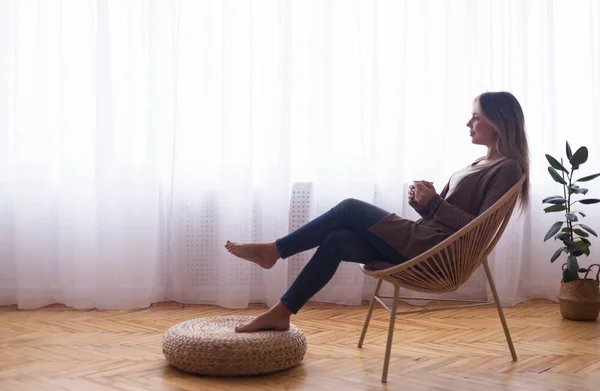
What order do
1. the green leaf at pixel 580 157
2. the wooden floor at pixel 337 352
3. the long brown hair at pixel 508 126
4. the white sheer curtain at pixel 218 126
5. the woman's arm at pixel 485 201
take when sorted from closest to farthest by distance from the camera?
the wooden floor at pixel 337 352 < the woman's arm at pixel 485 201 < the long brown hair at pixel 508 126 < the green leaf at pixel 580 157 < the white sheer curtain at pixel 218 126

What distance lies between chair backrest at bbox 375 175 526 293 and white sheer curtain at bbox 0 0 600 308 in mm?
1471

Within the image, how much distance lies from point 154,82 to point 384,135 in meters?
1.34

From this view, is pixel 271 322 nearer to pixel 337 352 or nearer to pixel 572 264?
pixel 337 352

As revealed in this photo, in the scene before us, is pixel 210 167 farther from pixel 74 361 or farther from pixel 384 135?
pixel 74 361

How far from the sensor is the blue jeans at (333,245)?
265 centimetres

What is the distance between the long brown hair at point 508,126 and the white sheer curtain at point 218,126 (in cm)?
129

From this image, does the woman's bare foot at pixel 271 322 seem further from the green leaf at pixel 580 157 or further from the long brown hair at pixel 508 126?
the green leaf at pixel 580 157

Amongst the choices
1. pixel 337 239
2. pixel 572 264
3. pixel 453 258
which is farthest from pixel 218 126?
pixel 572 264

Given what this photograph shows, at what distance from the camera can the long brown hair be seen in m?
2.73

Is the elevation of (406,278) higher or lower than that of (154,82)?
lower

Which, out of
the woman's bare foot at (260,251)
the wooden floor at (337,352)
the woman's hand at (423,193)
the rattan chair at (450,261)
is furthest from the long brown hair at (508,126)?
the woman's bare foot at (260,251)

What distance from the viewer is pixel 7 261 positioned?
3.95 meters

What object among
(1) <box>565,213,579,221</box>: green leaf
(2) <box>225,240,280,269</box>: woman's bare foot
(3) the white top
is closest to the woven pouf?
(2) <box>225,240,280,269</box>: woman's bare foot

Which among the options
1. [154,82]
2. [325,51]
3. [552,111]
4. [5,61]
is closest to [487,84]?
[552,111]
